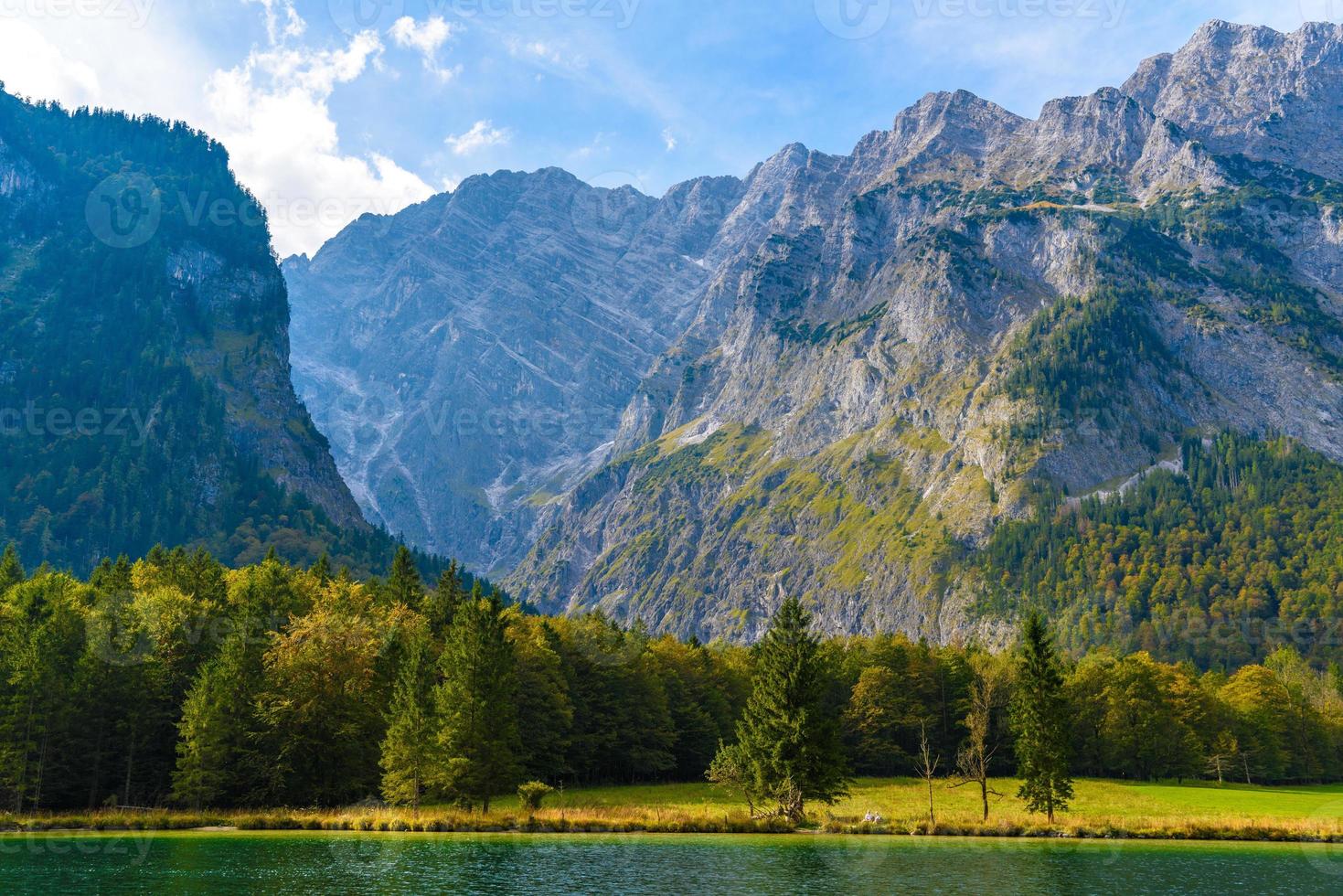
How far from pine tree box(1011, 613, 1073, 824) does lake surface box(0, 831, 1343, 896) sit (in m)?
9.21

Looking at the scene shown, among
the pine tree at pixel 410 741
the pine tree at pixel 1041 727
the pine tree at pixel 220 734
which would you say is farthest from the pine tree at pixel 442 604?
the pine tree at pixel 1041 727

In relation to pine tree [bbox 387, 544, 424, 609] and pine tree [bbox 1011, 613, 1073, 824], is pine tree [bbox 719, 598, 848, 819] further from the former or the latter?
pine tree [bbox 387, 544, 424, 609]

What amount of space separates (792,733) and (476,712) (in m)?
25.6

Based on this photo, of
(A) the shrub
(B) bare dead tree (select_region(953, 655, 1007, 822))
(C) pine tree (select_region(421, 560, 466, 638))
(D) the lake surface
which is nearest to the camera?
(D) the lake surface

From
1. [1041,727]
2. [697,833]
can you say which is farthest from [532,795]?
[1041,727]

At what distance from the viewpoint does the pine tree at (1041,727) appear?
79188mm

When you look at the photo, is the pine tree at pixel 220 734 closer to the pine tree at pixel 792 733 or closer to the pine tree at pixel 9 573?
the pine tree at pixel 9 573

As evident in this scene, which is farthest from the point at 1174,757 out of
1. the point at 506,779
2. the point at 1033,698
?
the point at 506,779

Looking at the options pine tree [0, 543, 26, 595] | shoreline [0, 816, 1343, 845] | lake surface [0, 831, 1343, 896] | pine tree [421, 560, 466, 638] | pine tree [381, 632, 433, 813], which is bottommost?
shoreline [0, 816, 1343, 845]

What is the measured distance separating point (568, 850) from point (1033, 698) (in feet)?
135

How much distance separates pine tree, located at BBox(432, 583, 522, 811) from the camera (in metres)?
77.1

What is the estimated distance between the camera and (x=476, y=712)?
259 feet

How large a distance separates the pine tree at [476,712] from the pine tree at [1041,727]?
42230 millimetres

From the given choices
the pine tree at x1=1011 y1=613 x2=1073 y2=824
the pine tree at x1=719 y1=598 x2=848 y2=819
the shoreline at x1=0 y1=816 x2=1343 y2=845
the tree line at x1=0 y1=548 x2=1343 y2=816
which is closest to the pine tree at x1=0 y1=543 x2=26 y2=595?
the tree line at x1=0 y1=548 x2=1343 y2=816
